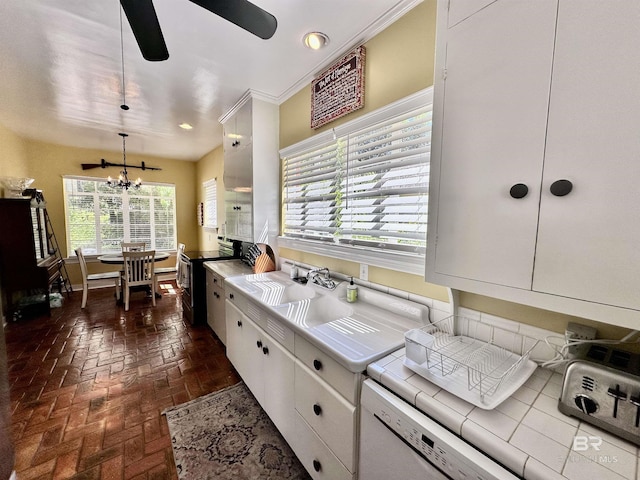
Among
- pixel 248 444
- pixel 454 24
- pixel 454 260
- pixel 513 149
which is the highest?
pixel 454 24

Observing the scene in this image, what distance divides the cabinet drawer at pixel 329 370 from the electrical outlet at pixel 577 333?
31.0 inches

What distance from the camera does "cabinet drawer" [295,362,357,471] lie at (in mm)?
1051

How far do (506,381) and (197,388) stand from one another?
2.22 meters

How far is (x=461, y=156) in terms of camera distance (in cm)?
100

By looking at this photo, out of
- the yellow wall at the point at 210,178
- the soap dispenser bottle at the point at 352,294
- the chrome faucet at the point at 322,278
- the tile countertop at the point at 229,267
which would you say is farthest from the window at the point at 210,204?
the soap dispenser bottle at the point at 352,294

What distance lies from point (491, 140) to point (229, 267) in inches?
108

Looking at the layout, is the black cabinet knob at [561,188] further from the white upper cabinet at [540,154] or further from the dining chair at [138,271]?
the dining chair at [138,271]

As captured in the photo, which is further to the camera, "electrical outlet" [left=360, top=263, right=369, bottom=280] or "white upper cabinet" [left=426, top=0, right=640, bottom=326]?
"electrical outlet" [left=360, top=263, right=369, bottom=280]

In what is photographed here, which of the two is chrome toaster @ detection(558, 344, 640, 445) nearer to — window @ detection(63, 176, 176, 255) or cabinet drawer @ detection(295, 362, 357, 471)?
cabinet drawer @ detection(295, 362, 357, 471)

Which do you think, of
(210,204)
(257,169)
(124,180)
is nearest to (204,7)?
(257,169)

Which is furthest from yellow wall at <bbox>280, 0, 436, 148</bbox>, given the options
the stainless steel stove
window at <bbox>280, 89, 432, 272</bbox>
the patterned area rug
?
the stainless steel stove

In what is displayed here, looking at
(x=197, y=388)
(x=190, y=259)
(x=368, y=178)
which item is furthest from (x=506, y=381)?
(x=190, y=259)

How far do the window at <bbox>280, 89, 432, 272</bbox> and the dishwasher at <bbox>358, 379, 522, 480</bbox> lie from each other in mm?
812

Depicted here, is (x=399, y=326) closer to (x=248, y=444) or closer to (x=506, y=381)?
(x=506, y=381)
